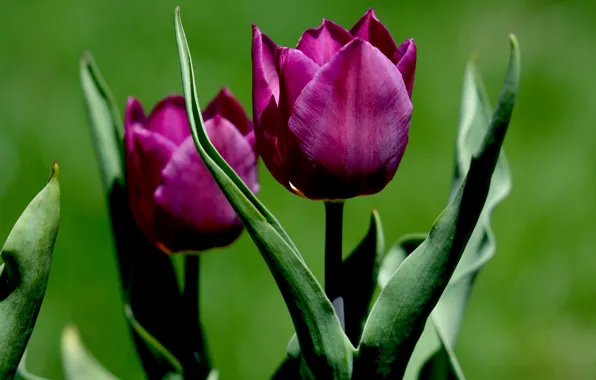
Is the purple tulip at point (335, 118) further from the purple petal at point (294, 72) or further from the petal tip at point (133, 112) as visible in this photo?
the petal tip at point (133, 112)

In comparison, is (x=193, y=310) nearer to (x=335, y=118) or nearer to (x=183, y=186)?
(x=183, y=186)

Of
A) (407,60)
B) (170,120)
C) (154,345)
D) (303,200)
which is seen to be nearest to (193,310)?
(154,345)

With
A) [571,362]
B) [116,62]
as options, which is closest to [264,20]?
[116,62]

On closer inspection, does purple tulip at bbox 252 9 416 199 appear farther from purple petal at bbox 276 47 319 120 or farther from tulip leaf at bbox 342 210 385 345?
tulip leaf at bbox 342 210 385 345

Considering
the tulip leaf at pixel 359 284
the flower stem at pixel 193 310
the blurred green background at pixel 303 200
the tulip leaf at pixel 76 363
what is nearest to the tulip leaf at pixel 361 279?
the tulip leaf at pixel 359 284

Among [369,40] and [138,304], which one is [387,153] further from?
[138,304]
